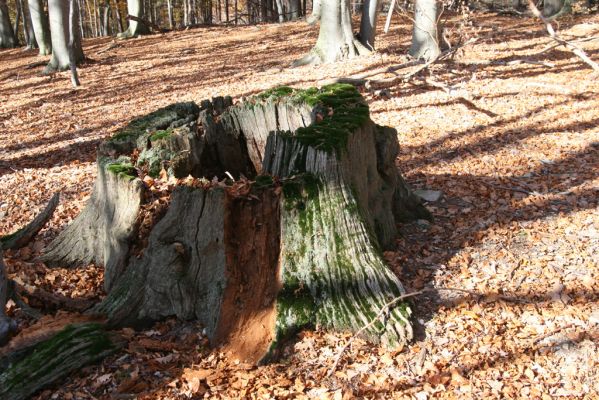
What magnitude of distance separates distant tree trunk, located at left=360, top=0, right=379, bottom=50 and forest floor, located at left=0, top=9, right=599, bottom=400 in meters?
0.93

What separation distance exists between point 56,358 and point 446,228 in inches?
145

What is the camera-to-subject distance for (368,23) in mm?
13180

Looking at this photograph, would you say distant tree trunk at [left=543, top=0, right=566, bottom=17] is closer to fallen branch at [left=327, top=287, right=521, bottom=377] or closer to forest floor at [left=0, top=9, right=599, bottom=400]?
forest floor at [left=0, top=9, right=599, bottom=400]

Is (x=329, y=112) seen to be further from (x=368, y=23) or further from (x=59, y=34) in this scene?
(x=59, y=34)

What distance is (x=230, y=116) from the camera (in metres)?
5.09

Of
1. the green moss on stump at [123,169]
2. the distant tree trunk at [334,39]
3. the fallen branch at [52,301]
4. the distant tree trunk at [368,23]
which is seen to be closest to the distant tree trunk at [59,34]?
the distant tree trunk at [334,39]

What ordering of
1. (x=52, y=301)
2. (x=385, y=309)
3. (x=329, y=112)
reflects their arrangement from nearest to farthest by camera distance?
(x=385, y=309) < (x=52, y=301) < (x=329, y=112)

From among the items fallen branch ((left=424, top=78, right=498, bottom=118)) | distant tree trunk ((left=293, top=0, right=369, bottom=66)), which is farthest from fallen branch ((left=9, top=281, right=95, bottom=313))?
distant tree trunk ((left=293, top=0, right=369, bottom=66))

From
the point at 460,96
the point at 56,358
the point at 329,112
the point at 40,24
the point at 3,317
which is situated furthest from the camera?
the point at 40,24

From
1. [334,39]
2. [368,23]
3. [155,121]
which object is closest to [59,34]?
[334,39]

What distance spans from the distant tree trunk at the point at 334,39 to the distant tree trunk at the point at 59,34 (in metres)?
6.51

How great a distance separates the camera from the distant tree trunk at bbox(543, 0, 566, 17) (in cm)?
1812

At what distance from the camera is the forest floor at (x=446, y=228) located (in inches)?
128

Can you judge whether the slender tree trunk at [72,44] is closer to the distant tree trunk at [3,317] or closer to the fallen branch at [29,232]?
the fallen branch at [29,232]
